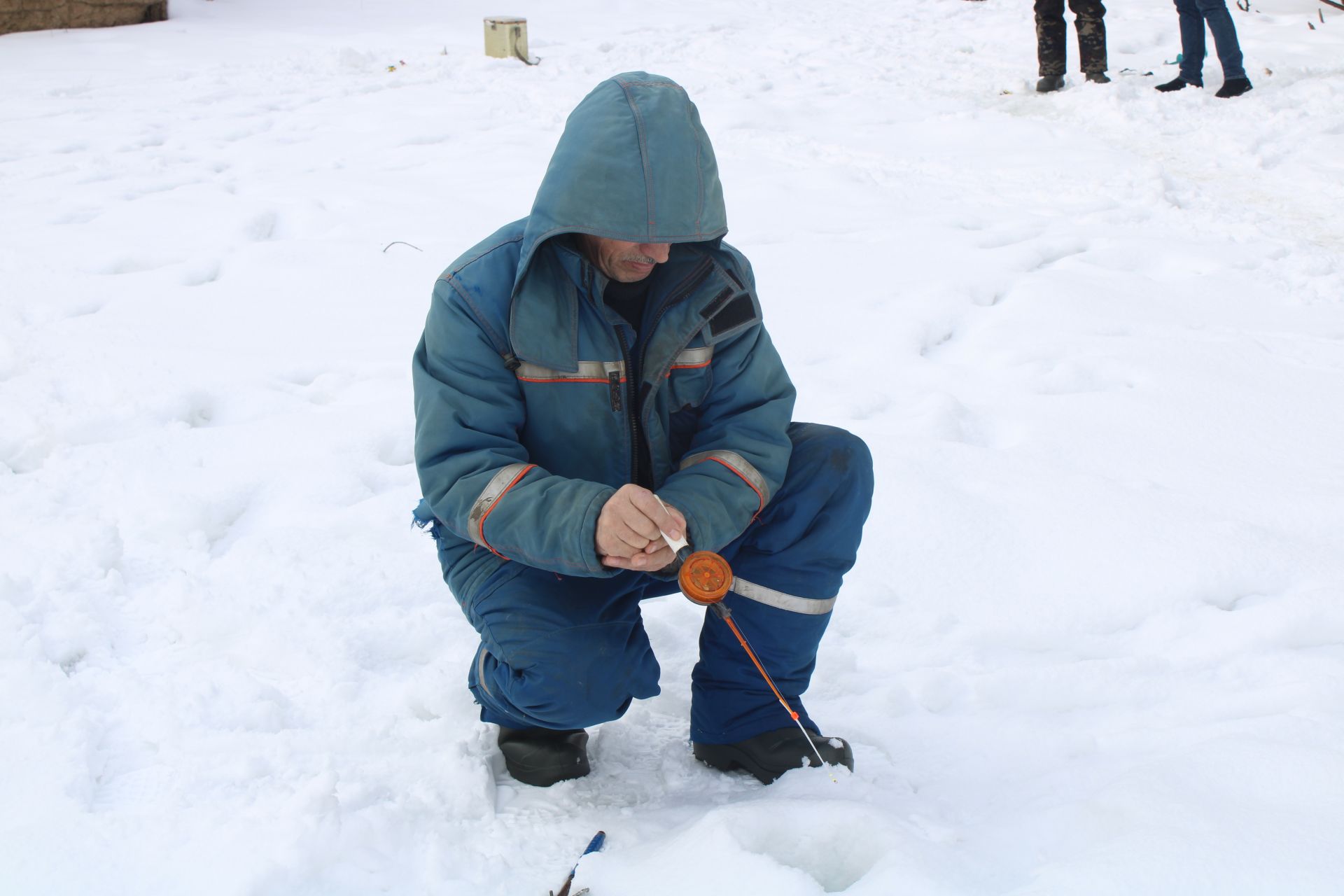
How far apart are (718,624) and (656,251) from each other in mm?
606

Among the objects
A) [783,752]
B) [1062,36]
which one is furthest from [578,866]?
[1062,36]

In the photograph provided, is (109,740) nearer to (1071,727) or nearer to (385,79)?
(1071,727)

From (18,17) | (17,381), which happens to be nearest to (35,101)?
(18,17)

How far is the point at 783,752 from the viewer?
67.4 inches

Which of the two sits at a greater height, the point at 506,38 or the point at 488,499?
the point at 506,38

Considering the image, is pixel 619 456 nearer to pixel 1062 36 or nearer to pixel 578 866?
pixel 578 866

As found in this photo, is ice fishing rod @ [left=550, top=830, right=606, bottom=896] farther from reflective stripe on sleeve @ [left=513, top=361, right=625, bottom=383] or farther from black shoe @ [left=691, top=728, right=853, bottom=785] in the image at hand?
reflective stripe on sleeve @ [left=513, top=361, right=625, bottom=383]

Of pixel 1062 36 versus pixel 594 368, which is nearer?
pixel 594 368

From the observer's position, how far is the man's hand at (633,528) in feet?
4.84

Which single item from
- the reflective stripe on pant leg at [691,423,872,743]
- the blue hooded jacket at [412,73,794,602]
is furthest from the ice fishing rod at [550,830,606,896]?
the blue hooded jacket at [412,73,794,602]

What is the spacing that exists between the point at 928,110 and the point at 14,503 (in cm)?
505

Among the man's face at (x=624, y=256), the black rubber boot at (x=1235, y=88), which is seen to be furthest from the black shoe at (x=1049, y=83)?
the man's face at (x=624, y=256)

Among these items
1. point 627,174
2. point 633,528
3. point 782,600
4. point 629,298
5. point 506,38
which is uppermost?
point 506,38

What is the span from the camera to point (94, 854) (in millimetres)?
1438
